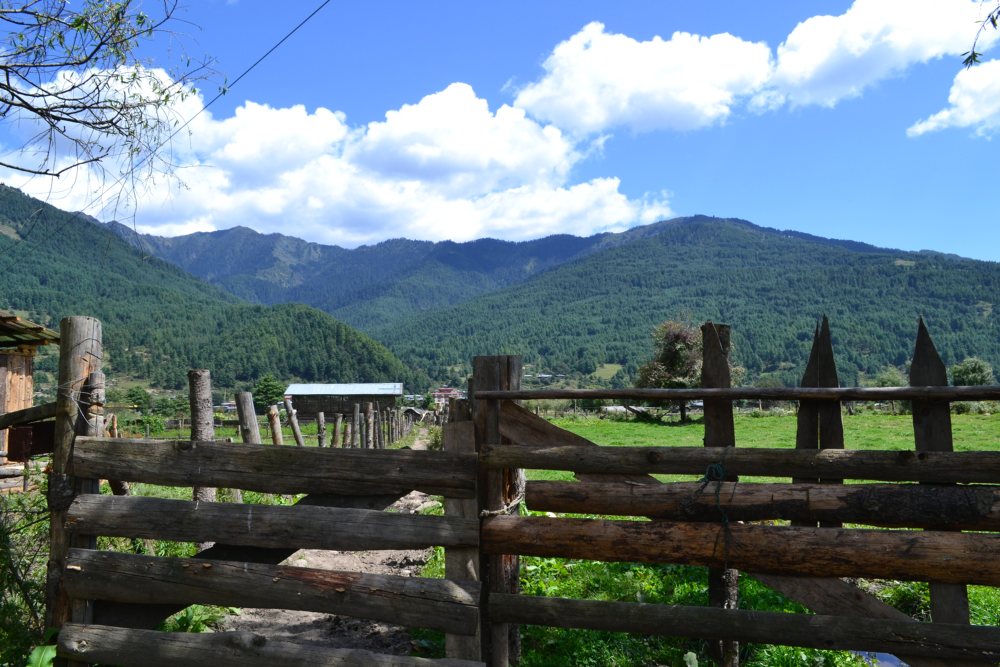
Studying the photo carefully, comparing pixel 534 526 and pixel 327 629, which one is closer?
pixel 534 526

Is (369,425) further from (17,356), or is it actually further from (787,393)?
(787,393)

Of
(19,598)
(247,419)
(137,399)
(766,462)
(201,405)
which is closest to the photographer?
(766,462)

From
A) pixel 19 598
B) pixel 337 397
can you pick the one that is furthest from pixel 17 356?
pixel 337 397

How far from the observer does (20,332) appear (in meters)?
16.1

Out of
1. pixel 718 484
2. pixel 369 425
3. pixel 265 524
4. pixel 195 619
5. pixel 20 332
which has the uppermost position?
pixel 20 332

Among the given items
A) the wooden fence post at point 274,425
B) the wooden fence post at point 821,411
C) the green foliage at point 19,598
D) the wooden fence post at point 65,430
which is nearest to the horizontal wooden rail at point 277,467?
the wooden fence post at point 65,430

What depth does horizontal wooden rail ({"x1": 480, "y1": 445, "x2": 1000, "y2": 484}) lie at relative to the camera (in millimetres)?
3893

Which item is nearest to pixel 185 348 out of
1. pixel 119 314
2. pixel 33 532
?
pixel 119 314

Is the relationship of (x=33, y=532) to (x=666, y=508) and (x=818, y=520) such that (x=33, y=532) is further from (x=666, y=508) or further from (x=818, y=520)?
(x=818, y=520)

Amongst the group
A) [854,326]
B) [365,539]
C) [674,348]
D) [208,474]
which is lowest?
[365,539]

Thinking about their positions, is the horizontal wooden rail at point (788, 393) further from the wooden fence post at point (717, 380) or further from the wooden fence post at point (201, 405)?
the wooden fence post at point (201, 405)

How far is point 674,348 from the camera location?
37906mm

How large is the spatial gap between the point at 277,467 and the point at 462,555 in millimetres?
1321

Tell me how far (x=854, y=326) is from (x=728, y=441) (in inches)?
6861
